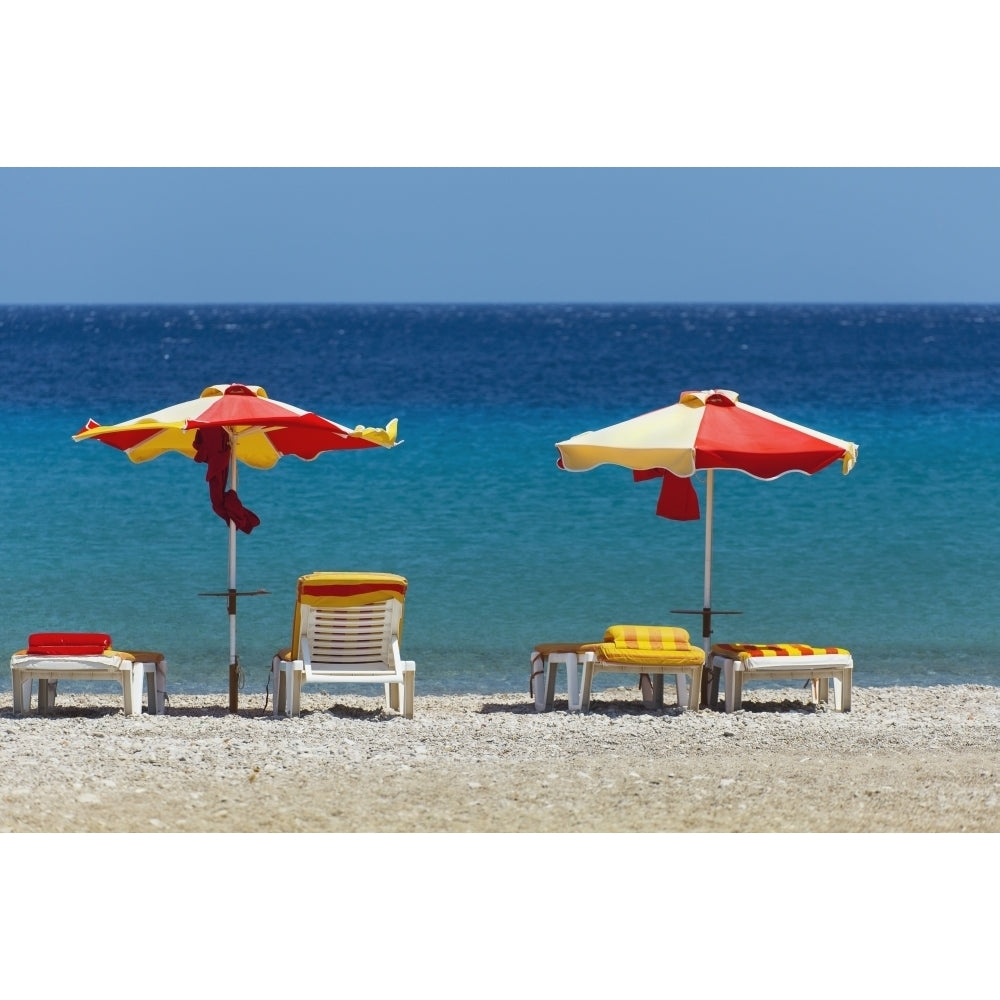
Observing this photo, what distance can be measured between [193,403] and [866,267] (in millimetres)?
16674

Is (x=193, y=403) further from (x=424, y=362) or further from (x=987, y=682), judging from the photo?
(x=424, y=362)

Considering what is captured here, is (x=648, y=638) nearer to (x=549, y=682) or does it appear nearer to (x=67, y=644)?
(x=549, y=682)

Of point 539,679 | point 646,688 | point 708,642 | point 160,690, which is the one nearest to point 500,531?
point 646,688

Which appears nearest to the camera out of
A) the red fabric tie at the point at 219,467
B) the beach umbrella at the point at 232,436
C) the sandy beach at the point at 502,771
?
the sandy beach at the point at 502,771

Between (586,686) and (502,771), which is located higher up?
(586,686)

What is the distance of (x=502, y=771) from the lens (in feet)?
19.1

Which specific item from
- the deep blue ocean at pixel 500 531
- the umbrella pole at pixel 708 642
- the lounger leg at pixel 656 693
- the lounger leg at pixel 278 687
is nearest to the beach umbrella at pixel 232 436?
the lounger leg at pixel 278 687

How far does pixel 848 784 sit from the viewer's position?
5.67m

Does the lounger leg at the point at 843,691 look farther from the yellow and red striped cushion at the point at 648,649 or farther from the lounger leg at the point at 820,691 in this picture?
the yellow and red striped cushion at the point at 648,649

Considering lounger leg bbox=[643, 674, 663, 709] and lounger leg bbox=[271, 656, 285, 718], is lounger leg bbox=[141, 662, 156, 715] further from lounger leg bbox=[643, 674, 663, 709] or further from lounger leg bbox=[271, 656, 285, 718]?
lounger leg bbox=[643, 674, 663, 709]

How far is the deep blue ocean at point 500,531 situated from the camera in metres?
10.5

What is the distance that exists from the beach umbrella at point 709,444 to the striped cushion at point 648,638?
15.4 inches

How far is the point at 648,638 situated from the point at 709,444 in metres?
0.96

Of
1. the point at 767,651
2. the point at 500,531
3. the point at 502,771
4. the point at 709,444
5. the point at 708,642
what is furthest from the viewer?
the point at 500,531
